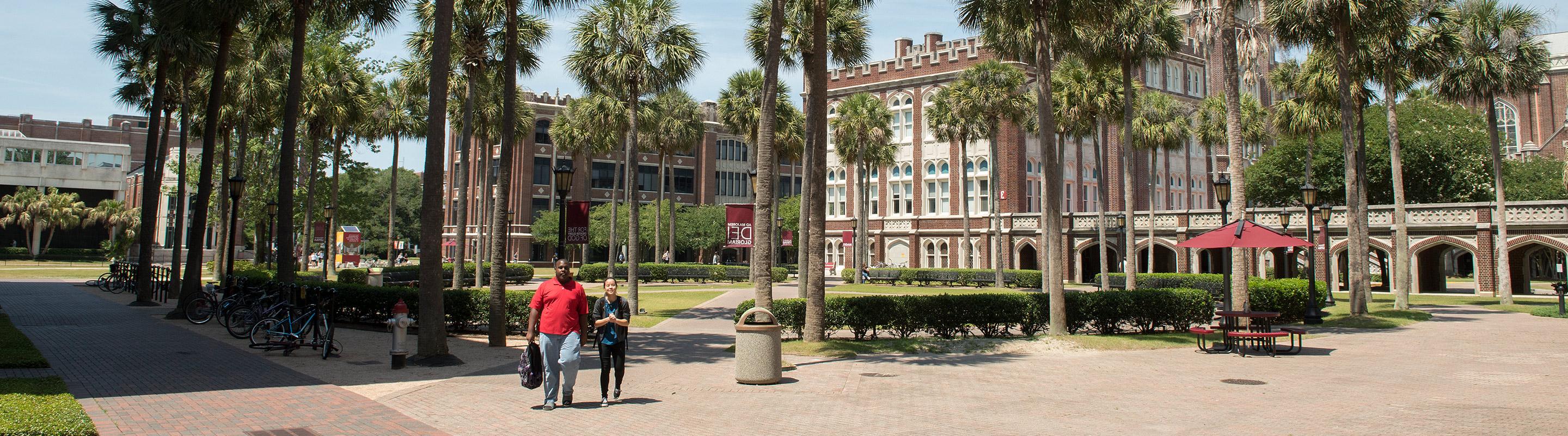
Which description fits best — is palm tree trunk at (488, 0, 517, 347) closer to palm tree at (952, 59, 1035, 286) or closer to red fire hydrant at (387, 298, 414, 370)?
red fire hydrant at (387, 298, 414, 370)

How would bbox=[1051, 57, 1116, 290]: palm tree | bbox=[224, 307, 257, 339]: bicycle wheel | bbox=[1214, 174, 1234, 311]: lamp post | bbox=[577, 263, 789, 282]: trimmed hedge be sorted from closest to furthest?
bbox=[224, 307, 257, 339]: bicycle wheel < bbox=[1214, 174, 1234, 311]: lamp post < bbox=[1051, 57, 1116, 290]: palm tree < bbox=[577, 263, 789, 282]: trimmed hedge

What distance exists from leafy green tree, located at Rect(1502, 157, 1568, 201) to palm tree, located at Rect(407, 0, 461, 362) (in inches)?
2296

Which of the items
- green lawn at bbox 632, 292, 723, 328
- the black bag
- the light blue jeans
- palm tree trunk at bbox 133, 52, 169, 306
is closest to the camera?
the light blue jeans

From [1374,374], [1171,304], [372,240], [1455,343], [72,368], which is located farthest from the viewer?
[372,240]

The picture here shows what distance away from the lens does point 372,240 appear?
9094 cm

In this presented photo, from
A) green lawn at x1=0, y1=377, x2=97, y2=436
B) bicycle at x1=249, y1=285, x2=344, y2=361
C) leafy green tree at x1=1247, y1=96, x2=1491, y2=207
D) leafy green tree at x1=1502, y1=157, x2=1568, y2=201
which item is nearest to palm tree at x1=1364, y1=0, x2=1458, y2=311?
leafy green tree at x1=1247, y1=96, x2=1491, y2=207

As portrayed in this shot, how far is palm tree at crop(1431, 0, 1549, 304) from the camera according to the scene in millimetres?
28312

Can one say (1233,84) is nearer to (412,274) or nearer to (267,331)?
(267,331)

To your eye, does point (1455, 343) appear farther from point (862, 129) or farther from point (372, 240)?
point (372, 240)

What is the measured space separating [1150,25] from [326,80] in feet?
96.7

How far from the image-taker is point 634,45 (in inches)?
958

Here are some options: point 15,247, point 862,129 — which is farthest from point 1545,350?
point 15,247

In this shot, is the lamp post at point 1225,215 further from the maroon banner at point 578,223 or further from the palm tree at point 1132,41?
the maroon banner at point 578,223

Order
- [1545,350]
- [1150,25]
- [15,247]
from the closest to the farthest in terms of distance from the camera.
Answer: [1545,350], [1150,25], [15,247]
